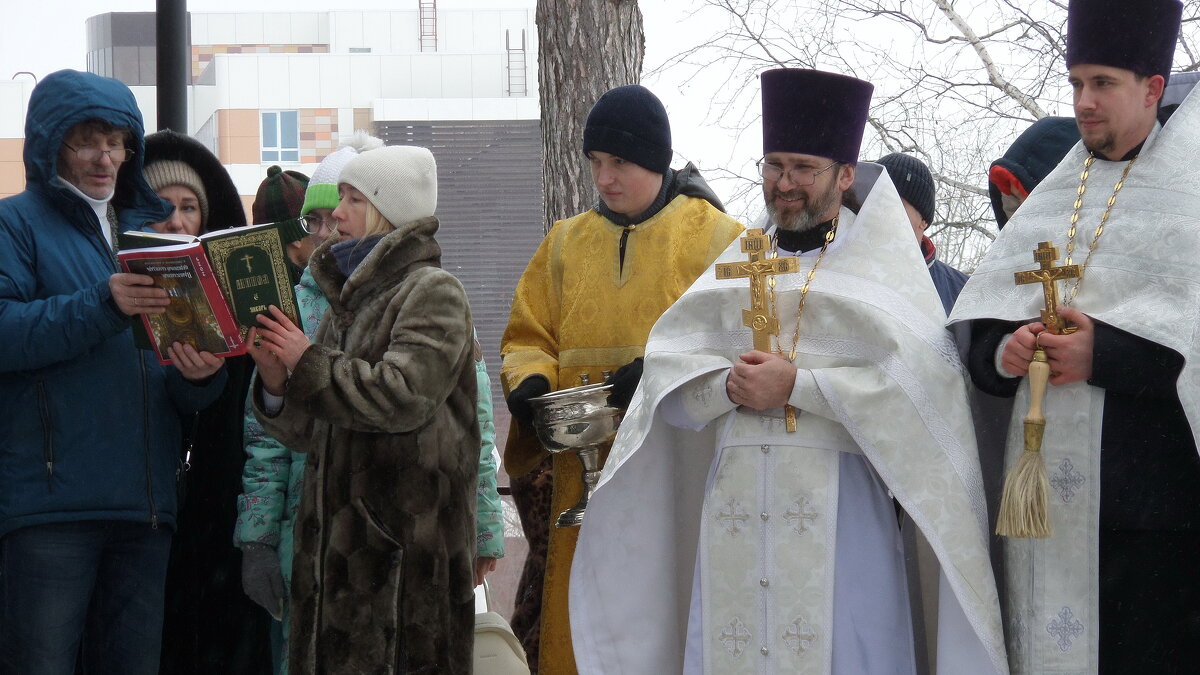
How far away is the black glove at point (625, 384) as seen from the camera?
14.3ft

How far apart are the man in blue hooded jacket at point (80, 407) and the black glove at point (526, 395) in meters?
0.94

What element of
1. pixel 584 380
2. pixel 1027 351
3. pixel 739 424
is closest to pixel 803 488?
pixel 739 424

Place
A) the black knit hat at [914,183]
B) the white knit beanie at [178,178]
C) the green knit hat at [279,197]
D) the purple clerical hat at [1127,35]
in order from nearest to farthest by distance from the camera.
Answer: the purple clerical hat at [1127,35] → the white knit beanie at [178,178] → the green knit hat at [279,197] → the black knit hat at [914,183]

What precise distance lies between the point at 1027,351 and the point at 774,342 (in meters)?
0.75

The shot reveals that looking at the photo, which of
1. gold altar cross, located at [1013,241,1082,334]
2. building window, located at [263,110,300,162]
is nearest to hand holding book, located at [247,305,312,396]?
gold altar cross, located at [1013,241,1082,334]

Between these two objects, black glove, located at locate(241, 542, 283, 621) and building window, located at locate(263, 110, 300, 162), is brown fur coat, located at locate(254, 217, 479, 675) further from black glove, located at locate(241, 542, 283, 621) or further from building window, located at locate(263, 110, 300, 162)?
building window, located at locate(263, 110, 300, 162)

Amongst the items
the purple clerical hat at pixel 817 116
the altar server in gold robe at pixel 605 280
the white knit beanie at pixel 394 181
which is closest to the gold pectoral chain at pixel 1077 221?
the purple clerical hat at pixel 817 116

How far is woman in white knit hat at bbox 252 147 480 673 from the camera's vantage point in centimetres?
392

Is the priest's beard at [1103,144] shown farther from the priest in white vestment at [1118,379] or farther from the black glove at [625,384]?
the black glove at [625,384]

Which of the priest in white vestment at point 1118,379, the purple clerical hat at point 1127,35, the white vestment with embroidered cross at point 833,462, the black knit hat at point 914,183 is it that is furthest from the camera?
the black knit hat at point 914,183

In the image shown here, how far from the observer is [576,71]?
21.7 feet

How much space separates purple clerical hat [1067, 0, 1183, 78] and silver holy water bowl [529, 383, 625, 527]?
1.72m

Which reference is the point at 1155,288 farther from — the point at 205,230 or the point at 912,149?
the point at 912,149

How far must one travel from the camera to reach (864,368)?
3.73 metres
